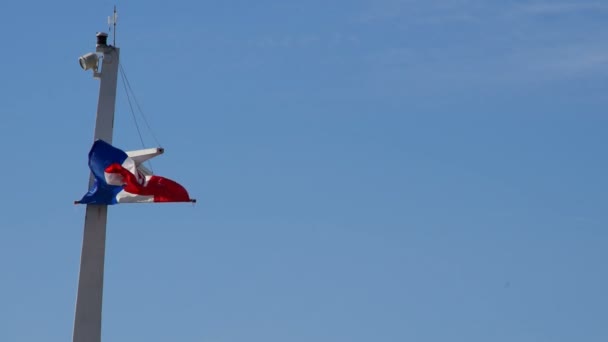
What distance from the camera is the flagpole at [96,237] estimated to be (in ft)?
180

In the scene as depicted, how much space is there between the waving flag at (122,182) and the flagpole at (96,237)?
458mm

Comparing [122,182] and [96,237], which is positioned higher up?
[122,182]

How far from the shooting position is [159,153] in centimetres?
5550

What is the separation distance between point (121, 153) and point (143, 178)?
1482mm

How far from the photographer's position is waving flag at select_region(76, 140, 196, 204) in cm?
5584

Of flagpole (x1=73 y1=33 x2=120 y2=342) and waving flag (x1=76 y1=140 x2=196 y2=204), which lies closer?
flagpole (x1=73 y1=33 x2=120 y2=342)

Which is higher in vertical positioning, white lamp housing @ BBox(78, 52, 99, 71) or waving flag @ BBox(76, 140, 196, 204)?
white lamp housing @ BBox(78, 52, 99, 71)

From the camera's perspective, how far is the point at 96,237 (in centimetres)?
5547

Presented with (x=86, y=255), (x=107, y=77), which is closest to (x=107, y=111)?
(x=107, y=77)

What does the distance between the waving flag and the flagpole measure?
1.50ft

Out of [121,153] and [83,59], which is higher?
[83,59]

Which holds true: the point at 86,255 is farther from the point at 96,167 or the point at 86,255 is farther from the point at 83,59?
the point at 83,59

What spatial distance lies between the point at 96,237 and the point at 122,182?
2.46 meters

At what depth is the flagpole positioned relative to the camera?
54844 millimetres
